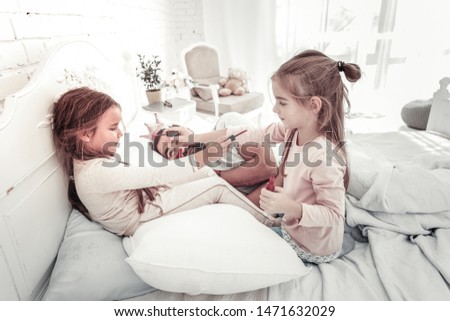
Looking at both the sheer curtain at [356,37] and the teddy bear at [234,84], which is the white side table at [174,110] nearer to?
the teddy bear at [234,84]

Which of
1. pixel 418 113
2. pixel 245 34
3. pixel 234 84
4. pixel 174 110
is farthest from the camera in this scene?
pixel 245 34

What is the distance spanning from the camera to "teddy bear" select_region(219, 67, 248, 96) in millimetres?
3189

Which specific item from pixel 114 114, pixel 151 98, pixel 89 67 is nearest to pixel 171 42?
pixel 151 98

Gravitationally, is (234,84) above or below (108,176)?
below

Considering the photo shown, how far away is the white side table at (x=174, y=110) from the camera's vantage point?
80.5 inches

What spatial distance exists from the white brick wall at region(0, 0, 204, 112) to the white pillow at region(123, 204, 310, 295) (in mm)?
700

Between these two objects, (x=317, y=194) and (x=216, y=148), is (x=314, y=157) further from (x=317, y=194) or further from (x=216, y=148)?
(x=216, y=148)

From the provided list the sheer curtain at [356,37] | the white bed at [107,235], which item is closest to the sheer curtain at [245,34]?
the sheer curtain at [356,37]

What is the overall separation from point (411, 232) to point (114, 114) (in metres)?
1.13

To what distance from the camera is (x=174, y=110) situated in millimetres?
2076

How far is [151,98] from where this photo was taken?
7.21ft

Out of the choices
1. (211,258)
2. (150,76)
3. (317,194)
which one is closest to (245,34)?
(150,76)

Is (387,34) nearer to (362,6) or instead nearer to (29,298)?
(362,6)

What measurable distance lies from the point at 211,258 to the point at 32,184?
0.57 m
